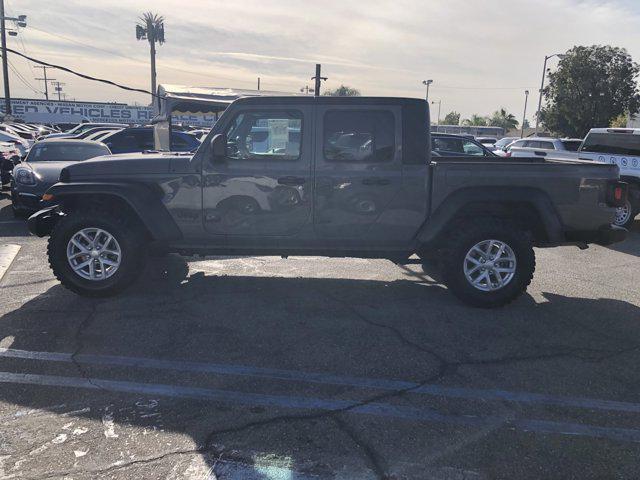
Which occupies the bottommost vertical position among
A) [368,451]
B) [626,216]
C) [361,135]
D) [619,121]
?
[368,451]

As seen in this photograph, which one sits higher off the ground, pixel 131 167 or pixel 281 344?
pixel 131 167

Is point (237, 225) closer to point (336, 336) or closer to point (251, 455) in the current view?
point (336, 336)

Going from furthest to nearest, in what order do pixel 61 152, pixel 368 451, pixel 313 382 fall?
1. pixel 61 152
2. pixel 313 382
3. pixel 368 451

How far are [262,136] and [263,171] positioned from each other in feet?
1.21

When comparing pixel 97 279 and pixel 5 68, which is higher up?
pixel 5 68

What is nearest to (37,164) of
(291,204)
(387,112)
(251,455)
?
(291,204)

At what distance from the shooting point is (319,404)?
3.49 meters

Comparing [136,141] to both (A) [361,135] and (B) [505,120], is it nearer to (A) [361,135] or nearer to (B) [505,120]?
(A) [361,135]

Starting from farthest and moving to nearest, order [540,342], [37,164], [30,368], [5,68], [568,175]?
1. [5,68]
2. [37,164]
3. [568,175]
4. [540,342]
5. [30,368]

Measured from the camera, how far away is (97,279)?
5496mm

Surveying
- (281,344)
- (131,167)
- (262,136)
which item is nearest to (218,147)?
(262,136)

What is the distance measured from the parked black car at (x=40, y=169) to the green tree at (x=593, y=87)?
30.3m

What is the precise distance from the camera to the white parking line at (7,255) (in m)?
6.70

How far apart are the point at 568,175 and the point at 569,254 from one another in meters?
3.26
